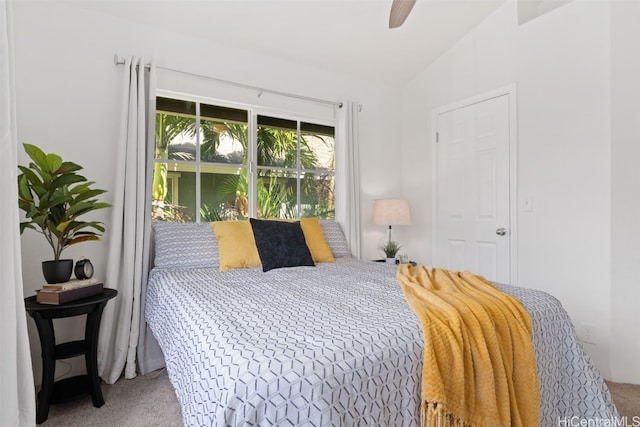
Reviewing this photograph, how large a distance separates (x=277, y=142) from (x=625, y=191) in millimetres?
2671

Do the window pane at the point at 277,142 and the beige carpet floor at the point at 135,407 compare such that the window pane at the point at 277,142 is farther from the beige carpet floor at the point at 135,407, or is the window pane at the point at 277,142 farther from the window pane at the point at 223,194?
the beige carpet floor at the point at 135,407

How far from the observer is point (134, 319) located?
239cm

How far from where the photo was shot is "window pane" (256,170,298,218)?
3215 mm

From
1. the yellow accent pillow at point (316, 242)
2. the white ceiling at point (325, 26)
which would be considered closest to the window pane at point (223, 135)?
the white ceiling at point (325, 26)

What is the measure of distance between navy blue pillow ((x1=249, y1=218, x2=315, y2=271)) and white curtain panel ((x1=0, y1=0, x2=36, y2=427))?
1.31 m

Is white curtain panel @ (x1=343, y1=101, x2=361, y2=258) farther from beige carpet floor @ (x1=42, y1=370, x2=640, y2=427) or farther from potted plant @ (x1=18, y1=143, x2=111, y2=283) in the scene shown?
potted plant @ (x1=18, y1=143, x2=111, y2=283)

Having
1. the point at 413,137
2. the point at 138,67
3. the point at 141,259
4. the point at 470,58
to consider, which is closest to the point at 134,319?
the point at 141,259

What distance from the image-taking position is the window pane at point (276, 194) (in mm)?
3215

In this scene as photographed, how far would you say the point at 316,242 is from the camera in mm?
2809

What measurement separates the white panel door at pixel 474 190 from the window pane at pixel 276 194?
150 centimetres

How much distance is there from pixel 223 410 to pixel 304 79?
3.08 m

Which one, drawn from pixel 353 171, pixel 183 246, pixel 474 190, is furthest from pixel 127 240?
pixel 474 190

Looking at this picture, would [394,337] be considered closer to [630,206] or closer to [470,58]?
[630,206]

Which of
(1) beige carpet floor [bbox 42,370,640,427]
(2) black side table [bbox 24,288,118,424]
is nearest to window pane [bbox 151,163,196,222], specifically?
(2) black side table [bbox 24,288,118,424]
